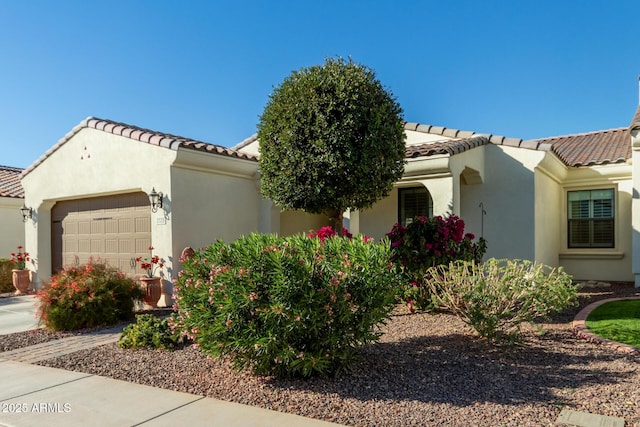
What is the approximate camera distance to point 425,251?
8336mm

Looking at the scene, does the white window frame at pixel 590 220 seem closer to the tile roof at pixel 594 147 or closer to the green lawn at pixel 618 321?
the tile roof at pixel 594 147

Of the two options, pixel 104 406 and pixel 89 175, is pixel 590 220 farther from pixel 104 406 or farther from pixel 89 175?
pixel 89 175

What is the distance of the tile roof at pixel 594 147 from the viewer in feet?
44.7

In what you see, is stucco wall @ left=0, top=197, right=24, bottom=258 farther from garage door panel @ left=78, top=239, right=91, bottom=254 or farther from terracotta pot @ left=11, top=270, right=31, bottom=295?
garage door panel @ left=78, top=239, right=91, bottom=254

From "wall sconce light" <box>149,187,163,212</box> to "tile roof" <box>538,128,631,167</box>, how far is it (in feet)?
33.1

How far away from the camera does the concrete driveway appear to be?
A: 889 cm

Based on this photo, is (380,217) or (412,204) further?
(380,217)

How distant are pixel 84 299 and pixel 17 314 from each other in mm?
3393

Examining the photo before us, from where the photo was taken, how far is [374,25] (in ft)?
40.4

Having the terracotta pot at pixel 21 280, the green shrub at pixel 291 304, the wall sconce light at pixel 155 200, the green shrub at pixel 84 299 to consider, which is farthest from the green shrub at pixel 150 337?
the terracotta pot at pixel 21 280

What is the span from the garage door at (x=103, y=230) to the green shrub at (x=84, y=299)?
2.06 m

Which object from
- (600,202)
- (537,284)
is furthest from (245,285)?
(600,202)

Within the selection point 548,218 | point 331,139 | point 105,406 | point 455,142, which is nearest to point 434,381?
point 105,406

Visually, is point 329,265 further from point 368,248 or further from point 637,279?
point 637,279
